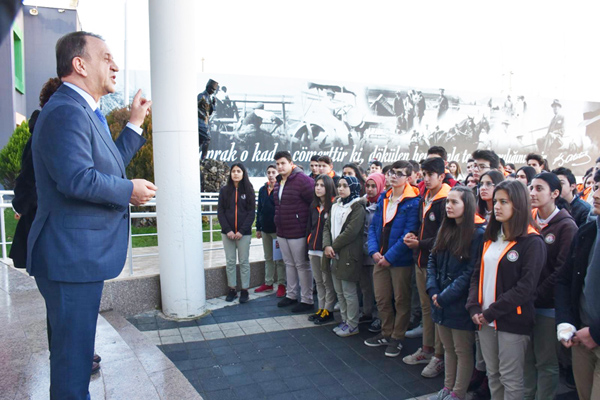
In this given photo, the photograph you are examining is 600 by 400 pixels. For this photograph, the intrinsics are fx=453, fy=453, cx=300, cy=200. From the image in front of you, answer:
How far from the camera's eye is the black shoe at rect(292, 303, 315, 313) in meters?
5.87

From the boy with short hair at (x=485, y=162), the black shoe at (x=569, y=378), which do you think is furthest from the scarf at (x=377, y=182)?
the black shoe at (x=569, y=378)

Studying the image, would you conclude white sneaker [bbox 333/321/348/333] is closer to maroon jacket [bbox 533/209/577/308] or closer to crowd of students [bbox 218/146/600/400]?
crowd of students [bbox 218/146/600/400]

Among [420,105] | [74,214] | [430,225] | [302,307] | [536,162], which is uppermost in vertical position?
[420,105]

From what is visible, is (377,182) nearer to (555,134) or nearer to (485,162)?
(485,162)

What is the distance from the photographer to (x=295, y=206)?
19.5 feet

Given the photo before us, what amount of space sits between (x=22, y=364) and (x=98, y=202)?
2.05 meters

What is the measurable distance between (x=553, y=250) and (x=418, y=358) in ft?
5.38

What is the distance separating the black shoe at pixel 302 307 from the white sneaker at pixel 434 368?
2.14 metres

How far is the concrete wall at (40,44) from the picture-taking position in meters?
17.2

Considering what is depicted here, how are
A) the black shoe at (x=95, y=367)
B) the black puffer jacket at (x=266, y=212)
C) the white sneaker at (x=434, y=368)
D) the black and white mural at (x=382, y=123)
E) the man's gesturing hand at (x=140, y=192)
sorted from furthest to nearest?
the black and white mural at (x=382, y=123) → the black puffer jacket at (x=266, y=212) → the white sneaker at (x=434, y=368) → the black shoe at (x=95, y=367) → the man's gesturing hand at (x=140, y=192)


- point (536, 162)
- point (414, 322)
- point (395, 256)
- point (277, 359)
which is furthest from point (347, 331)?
point (536, 162)

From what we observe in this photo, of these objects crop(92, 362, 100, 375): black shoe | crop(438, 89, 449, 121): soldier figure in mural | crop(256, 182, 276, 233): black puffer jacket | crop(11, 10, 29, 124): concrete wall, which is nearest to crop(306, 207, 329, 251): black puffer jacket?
crop(256, 182, 276, 233): black puffer jacket

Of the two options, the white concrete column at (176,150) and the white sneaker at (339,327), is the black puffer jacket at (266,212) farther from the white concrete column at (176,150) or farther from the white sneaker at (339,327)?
the white sneaker at (339,327)

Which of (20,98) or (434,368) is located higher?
(20,98)
